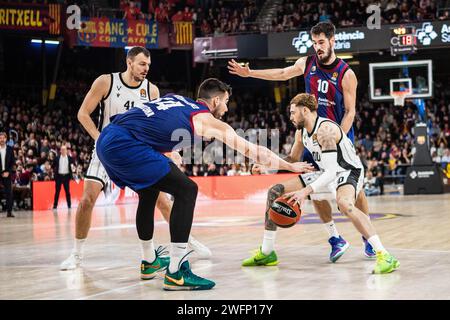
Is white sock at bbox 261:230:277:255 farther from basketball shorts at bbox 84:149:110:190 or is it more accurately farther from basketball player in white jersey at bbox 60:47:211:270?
basketball shorts at bbox 84:149:110:190

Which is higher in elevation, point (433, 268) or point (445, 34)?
point (445, 34)

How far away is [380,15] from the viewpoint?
1008 inches

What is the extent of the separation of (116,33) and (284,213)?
68.4 feet

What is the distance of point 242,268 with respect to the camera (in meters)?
6.57

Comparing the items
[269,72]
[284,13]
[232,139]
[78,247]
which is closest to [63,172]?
[269,72]

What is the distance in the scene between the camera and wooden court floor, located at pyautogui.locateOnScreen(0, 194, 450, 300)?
5.25m

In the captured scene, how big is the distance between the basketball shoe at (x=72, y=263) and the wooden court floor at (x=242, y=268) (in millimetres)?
108

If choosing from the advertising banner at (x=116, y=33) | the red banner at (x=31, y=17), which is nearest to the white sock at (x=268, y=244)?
the red banner at (x=31, y=17)

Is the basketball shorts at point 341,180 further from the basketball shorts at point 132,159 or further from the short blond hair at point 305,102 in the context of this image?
the basketball shorts at point 132,159

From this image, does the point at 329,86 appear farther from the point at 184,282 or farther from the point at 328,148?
the point at 184,282

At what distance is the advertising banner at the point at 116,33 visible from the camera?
25.6 metres

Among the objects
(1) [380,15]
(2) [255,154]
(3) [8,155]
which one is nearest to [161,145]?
(2) [255,154]

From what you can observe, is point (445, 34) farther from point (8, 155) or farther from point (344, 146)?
point (344, 146)

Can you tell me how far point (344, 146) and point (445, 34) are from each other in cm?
1793
